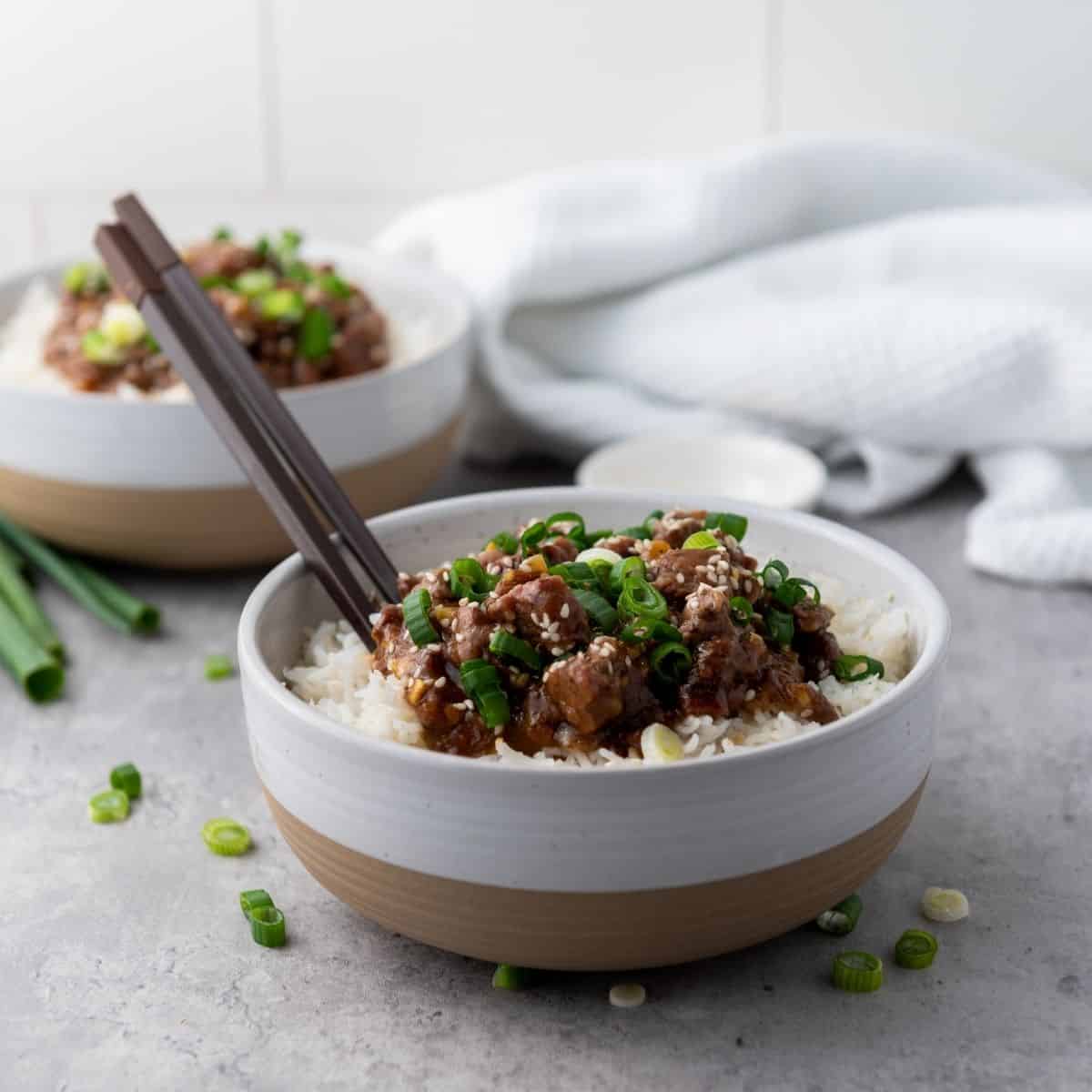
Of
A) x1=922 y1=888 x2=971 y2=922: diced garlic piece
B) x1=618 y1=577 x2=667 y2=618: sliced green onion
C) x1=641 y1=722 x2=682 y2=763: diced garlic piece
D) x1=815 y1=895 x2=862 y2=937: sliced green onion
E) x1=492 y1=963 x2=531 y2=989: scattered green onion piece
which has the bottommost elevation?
x1=922 y1=888 x2=971 y2=922: diced garlic piece

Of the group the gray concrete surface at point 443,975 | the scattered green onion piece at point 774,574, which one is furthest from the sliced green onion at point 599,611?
the gray concrete surface at point 443,975

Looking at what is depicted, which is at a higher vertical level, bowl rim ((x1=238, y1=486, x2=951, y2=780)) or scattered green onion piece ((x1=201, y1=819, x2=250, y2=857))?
bowl rim ((x1=238, y1=486, x2=951, y2=780))

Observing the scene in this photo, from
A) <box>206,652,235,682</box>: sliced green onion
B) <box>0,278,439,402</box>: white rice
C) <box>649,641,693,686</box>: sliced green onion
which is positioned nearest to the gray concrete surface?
<box>206,652,235,682</box>: sliced green onion

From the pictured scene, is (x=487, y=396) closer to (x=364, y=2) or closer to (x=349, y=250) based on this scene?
(x=349, y=250)

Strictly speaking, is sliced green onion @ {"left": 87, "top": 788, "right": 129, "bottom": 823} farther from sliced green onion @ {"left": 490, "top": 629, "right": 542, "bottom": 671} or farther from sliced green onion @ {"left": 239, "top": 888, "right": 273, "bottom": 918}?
sliced green onion @ {"left": 490, "top": 629, "right": 542, "bottom": 671}

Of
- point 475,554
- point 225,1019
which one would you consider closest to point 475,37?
point 475,554

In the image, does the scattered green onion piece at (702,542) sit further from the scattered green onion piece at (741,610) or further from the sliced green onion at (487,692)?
the sliced green onion at (487,692)
